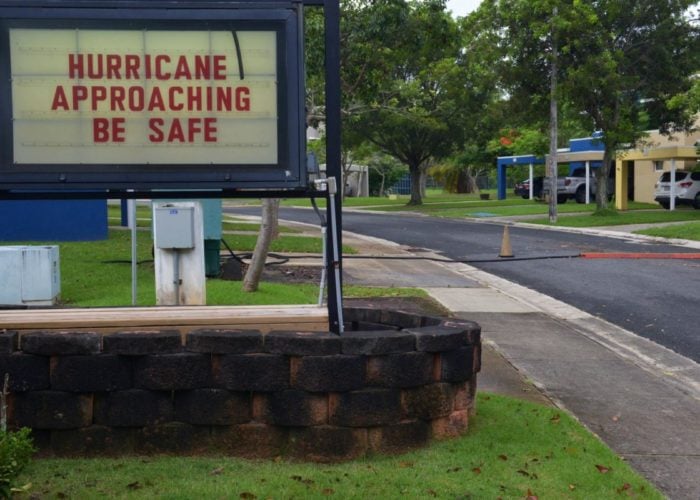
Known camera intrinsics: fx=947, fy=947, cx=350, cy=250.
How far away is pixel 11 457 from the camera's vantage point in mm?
4457

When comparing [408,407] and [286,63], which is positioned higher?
[286,63]

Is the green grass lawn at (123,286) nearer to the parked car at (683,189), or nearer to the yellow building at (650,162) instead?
the yellow building at (650,162)

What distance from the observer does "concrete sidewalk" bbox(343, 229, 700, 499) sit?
6504 mm

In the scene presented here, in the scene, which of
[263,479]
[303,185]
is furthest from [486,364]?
[263,479]

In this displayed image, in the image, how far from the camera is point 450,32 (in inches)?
882

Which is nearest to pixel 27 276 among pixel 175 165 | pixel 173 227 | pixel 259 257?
pixel 173 227

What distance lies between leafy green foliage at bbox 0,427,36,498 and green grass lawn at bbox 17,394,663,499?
0.44m

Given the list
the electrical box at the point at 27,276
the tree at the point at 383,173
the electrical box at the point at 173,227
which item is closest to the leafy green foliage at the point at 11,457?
the electrical box at the point at 173,227

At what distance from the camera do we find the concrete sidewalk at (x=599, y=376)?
6504mm

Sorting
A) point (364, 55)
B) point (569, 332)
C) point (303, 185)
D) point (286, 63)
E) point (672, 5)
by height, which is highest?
point (672, 5)

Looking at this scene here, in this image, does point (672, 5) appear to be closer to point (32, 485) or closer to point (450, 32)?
point (450, 32)

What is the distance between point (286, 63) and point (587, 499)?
328cm

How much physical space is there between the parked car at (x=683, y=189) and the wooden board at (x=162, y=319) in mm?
36577

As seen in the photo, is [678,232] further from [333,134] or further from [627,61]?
[333,134]
